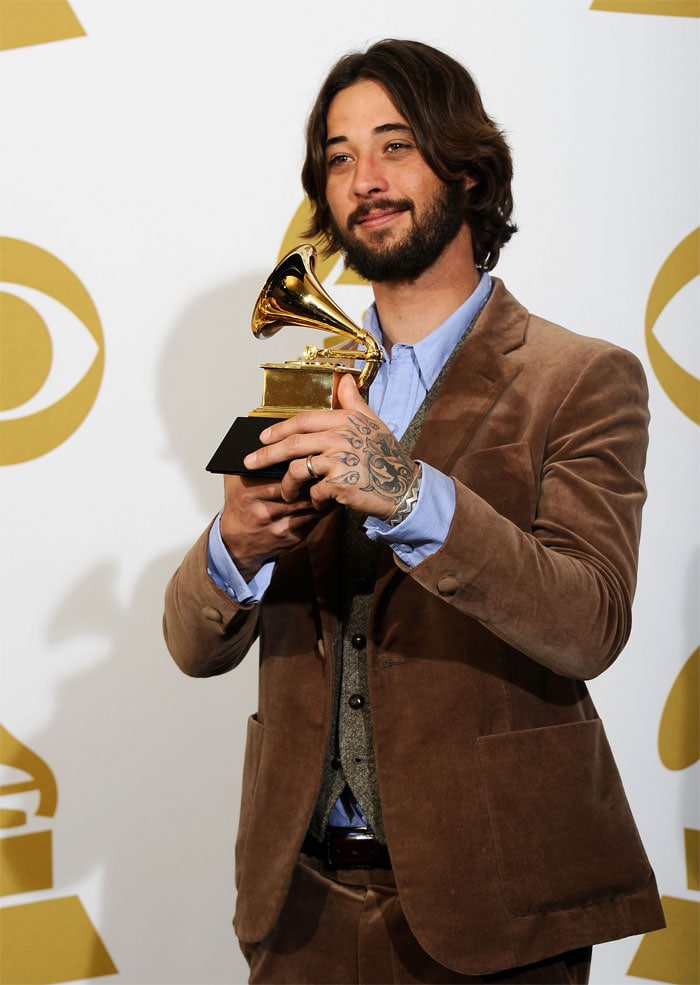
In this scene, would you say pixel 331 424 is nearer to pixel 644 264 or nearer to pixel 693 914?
pixel 644 264

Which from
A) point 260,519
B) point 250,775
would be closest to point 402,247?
point 260,519

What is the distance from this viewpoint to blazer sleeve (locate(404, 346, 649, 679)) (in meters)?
1.69

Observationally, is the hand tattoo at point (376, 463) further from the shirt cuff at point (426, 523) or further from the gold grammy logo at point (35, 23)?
the gold grammy logo at point (35, 23)

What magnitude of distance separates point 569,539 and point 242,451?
0.53 meters

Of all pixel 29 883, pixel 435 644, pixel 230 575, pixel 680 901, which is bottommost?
pixel 680 901

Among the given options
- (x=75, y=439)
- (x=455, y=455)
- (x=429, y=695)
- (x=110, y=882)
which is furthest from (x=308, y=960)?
(x=75, y=439)

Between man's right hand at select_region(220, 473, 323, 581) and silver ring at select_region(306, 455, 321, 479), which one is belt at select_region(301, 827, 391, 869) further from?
silver ring at select_region(306, 455, 321, 479)

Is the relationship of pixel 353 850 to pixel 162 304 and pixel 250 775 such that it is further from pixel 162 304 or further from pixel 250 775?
pixel 162 304

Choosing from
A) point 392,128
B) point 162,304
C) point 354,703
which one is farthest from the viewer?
point 162,304

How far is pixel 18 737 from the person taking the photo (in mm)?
3266

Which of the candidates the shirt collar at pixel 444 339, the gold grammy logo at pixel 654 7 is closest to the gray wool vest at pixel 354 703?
the shirt collar at pixel 444 339

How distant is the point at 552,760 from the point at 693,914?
2.03 meters

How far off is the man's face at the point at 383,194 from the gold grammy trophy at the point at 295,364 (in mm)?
259

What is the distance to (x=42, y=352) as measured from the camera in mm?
3287
